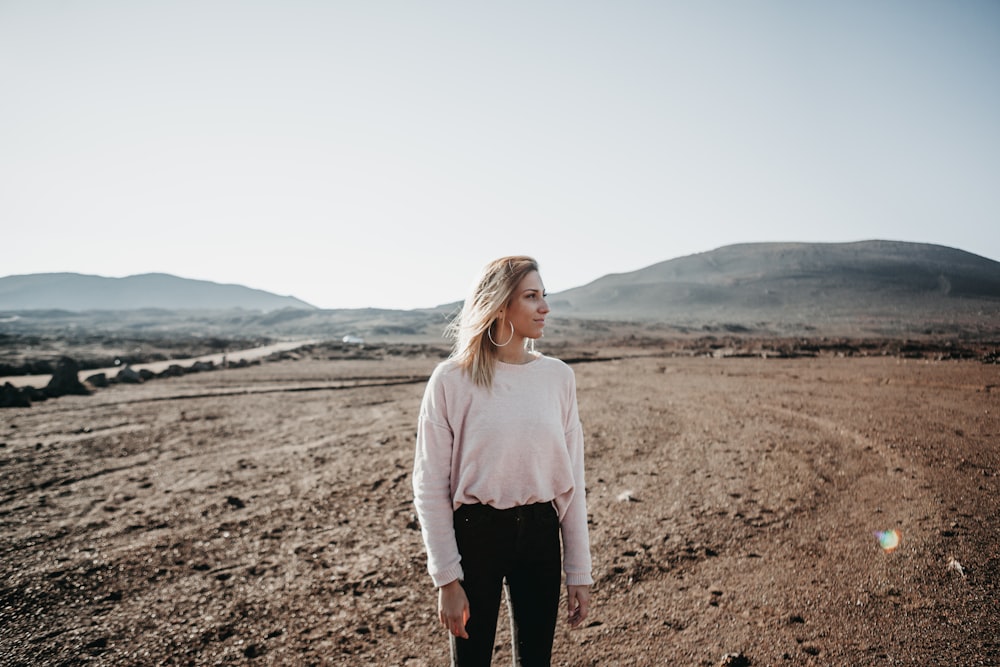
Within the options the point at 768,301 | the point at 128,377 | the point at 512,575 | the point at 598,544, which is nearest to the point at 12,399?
the point at 128,377

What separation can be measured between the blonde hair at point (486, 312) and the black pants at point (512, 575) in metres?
0.47

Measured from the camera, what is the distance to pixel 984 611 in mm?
3180

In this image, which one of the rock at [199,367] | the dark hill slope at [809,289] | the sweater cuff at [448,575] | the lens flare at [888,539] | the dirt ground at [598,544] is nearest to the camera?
the sweater cuff at [448,575]

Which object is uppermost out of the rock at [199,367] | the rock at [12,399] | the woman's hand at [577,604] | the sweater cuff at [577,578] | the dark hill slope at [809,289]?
the dark hill slope at [809,289]

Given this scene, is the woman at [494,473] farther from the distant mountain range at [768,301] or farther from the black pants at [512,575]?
the distant mountain range at [768,301]

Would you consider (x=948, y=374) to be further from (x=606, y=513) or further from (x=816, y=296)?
(x=816, y=296)

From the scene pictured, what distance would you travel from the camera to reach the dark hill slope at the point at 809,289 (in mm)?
67562

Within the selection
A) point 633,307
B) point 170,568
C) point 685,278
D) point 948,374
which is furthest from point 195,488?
point 685,278

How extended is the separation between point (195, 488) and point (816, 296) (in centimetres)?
10110

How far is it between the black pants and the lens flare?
3692 millimetres

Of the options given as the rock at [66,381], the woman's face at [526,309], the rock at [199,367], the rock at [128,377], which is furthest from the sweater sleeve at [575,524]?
the rock at [199,367]

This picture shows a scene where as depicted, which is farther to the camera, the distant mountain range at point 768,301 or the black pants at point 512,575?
the distant mountain range at point 768,301

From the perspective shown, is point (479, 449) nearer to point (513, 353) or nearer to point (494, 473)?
point (494, 473)

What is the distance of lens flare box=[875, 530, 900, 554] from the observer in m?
4.07
